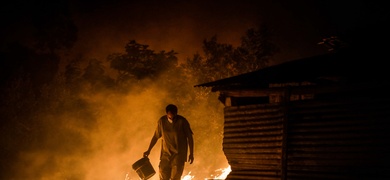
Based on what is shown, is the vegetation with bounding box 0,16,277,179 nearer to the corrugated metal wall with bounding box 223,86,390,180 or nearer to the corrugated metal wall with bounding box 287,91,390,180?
the corrugated metal wall with bounding box 223,86,390,180

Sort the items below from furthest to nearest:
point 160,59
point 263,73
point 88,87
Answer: point 160,59, point 88,87, point 263,73

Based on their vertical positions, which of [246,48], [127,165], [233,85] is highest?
[246,48]

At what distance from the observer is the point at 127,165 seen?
1617cm

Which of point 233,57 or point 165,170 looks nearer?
point 165,170

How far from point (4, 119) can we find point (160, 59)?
739cm

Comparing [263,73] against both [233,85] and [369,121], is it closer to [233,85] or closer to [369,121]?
[233,85]

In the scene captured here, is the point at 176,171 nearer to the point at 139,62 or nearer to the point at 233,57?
the point at 139,62

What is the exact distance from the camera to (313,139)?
673cm

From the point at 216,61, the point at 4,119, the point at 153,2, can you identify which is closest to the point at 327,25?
the point at 216,61

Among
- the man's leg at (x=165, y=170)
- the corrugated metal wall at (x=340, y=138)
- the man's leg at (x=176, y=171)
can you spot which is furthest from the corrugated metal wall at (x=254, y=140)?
the man's leg at (x=165, y=170)

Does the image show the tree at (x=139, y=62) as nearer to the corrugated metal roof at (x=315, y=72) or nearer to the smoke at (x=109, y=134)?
the smoke at (x=109, y=134)

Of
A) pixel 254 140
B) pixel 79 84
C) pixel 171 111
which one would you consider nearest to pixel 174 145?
pixel 171 111

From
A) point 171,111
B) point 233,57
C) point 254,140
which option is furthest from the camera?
point 233,57

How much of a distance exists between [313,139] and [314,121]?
1.05 feet
